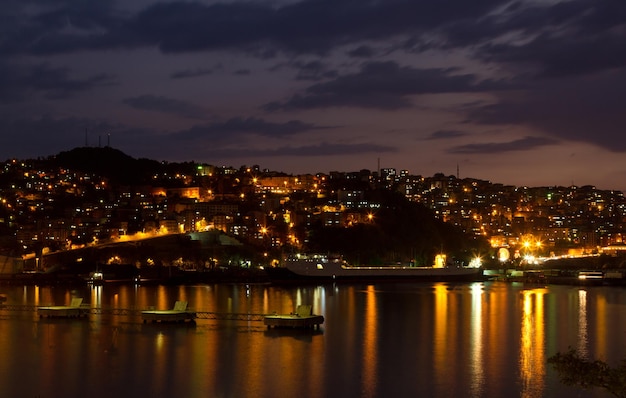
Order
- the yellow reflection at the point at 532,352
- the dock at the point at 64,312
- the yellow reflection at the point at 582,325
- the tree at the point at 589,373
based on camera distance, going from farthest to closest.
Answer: the dock at the point at 64,312 < the yellow reflection at the point at 582,325 < the yellow reflection at the point at 532,352 < the tree at the point at 589,373

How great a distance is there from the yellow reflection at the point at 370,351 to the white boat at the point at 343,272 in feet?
82.4

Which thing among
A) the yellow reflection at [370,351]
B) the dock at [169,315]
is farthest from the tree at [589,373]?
the dock at [169,315]

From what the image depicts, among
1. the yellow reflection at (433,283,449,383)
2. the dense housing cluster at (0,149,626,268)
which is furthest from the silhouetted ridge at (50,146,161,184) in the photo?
the yellow reflection at (433,283,449,383)

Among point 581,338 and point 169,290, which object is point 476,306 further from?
point 169,290

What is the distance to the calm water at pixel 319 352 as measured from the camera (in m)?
18.8

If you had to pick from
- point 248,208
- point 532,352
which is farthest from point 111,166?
point 532,352

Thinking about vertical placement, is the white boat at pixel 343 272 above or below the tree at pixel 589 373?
below

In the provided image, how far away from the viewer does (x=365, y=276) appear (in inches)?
2640

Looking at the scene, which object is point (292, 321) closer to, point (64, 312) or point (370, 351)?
point (370, 351)

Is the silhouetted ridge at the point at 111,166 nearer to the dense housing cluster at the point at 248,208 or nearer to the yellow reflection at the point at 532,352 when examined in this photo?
the dense housing cluster at the point at 248,208

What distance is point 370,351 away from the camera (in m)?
24.4

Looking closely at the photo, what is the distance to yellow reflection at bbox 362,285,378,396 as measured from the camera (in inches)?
756

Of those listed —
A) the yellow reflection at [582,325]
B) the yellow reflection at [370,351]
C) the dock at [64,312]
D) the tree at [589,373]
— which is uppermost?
the tree at [589,373]

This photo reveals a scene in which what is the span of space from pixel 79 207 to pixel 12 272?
34970mm
